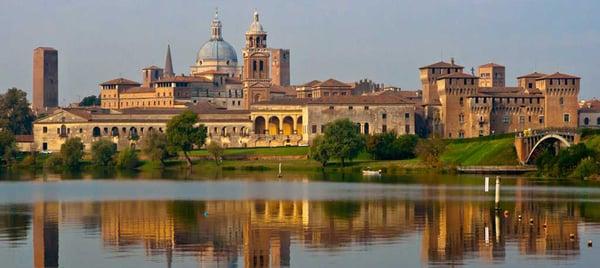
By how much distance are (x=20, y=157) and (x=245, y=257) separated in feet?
259

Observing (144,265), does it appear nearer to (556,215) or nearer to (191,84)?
(556,215)

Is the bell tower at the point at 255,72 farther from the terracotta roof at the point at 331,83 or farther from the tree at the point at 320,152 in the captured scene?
the tree at the point at 320,152

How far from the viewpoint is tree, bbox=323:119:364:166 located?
97750mm

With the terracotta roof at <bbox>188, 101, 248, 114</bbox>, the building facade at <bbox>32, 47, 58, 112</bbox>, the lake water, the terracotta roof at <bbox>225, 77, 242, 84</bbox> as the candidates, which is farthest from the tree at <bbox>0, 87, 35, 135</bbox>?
the lake water

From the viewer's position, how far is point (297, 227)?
45281 millimetres

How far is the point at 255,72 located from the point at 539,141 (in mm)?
58492

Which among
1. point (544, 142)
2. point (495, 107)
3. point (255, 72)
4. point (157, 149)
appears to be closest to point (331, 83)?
point (255, 72)

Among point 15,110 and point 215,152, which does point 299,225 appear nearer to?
point 215,152

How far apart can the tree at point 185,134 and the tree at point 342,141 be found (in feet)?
37.4

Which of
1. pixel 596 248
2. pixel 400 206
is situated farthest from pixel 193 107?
pixel 596 248

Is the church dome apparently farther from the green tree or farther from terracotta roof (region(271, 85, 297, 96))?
the green tree

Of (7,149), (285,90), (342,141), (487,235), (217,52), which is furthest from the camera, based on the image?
(217,52)

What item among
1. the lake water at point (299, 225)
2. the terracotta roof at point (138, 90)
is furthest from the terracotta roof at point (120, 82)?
the lake water at point (299, 225)

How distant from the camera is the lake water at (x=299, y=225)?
3722 cm
